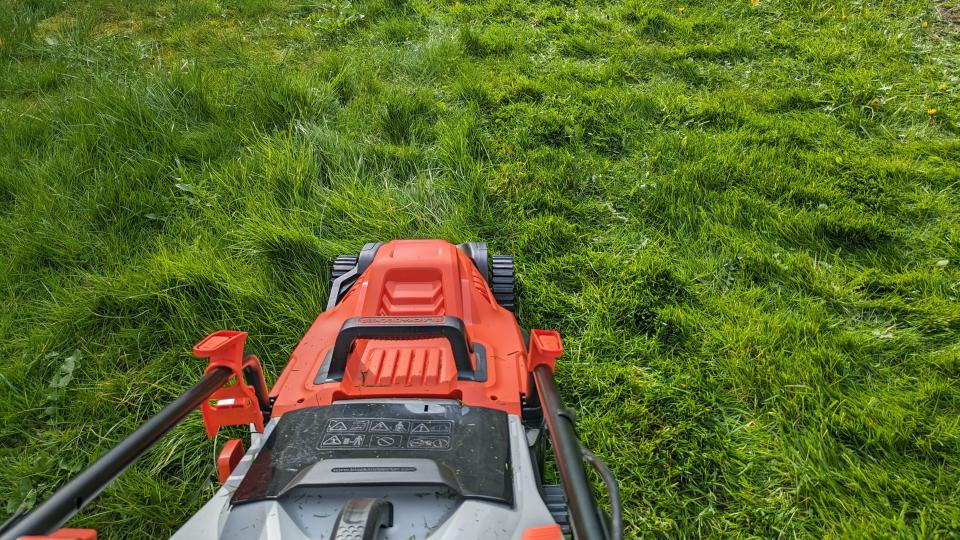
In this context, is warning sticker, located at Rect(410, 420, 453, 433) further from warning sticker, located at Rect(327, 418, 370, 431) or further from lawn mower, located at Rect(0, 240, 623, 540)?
warning sticker, located at Rect(327, 418, 370, 431)

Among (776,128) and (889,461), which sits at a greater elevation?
(776,128)

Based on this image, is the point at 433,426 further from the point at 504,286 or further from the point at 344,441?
the point at 504,286

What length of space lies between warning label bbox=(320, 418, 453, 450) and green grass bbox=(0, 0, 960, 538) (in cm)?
81

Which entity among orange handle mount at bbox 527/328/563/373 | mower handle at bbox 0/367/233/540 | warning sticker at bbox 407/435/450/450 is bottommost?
warning sticker at bbox 407/435/450/450

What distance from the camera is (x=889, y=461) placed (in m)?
1.79

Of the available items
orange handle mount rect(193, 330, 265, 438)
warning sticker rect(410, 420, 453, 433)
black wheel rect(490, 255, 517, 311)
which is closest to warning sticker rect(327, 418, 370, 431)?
warning sticker rect(410, 420, 453, 433)

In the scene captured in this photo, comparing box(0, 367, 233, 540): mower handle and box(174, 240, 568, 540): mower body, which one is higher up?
box(0, 367, 233, 540): mower handle

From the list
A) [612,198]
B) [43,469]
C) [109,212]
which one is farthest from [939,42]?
[43,469]

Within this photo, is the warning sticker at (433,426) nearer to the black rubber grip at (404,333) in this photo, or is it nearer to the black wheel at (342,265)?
the black rubber grip at (404,333)

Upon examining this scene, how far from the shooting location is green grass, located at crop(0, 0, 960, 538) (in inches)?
74.4

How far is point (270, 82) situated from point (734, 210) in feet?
9.03

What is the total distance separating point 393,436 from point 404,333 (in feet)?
0.83

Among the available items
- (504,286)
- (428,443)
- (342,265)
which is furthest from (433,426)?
(342,265)

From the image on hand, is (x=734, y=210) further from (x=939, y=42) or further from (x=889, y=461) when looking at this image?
(x=939, y=42)
